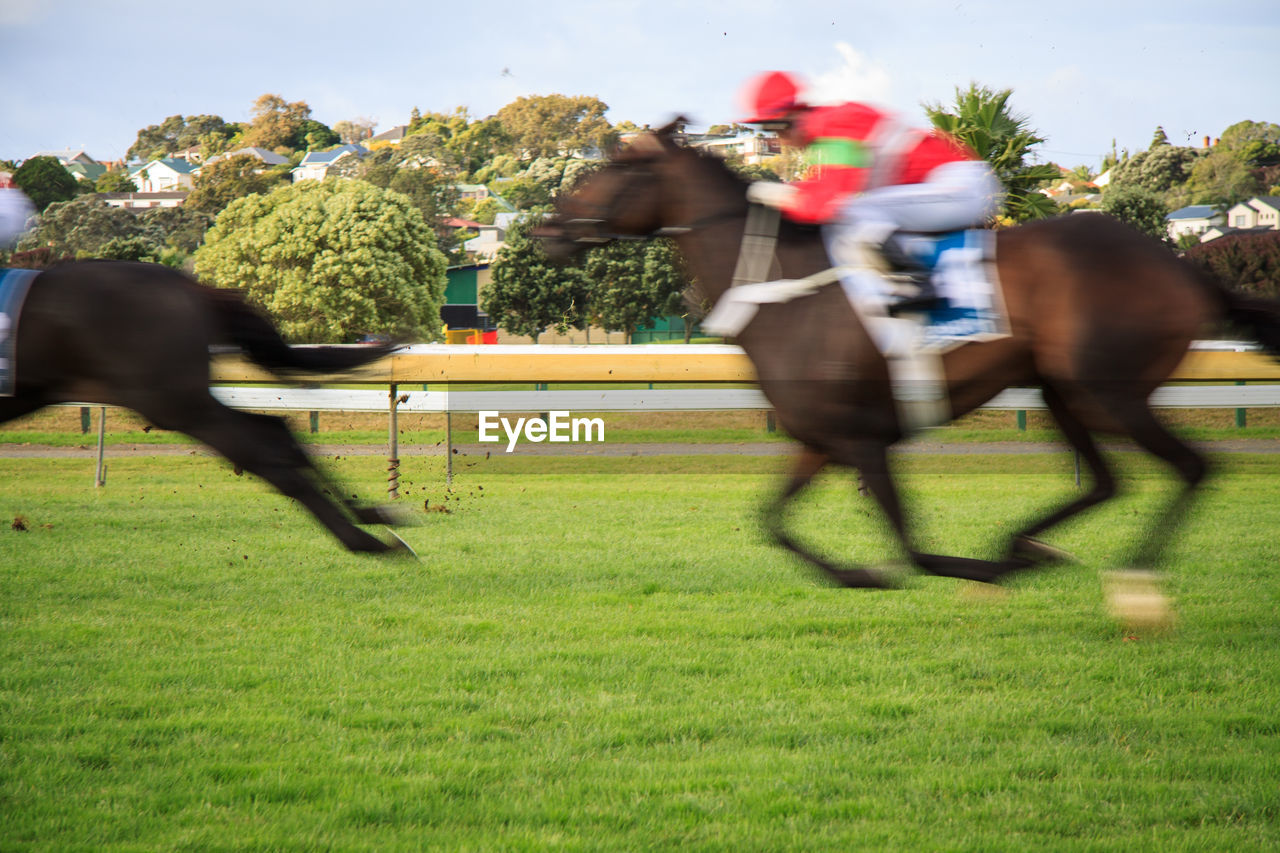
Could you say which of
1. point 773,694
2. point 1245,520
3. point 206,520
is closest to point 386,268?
point 206,520

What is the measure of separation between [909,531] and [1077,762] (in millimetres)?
949

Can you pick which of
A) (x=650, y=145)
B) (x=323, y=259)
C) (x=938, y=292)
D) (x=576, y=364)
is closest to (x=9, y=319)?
(x=650, y=145)

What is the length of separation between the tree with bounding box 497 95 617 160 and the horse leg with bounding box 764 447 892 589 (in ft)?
194

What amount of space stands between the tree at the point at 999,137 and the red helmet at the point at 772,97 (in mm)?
5496

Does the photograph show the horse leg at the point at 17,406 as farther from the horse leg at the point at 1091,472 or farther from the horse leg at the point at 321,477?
the horse leg at the point at 1091,472

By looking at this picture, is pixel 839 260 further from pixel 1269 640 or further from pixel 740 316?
pixel 1269 640

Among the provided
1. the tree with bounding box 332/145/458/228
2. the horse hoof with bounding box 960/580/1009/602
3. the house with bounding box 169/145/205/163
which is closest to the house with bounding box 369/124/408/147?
the house with bounding box 169/145/205/163

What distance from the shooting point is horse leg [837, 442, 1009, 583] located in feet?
10.8

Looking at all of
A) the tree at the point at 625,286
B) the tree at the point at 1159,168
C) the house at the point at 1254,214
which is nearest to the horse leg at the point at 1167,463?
the tree at the point at 625,286

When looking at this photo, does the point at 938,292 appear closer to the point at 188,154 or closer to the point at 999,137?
the point at 999,137

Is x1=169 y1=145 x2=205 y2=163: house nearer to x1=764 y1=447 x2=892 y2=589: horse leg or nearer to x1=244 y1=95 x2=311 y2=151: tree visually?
x1=244 y1=95 x2=311 y2=151: tree

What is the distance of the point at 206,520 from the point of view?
827 cm

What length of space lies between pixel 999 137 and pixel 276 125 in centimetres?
9621

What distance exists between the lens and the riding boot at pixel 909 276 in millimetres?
3449
